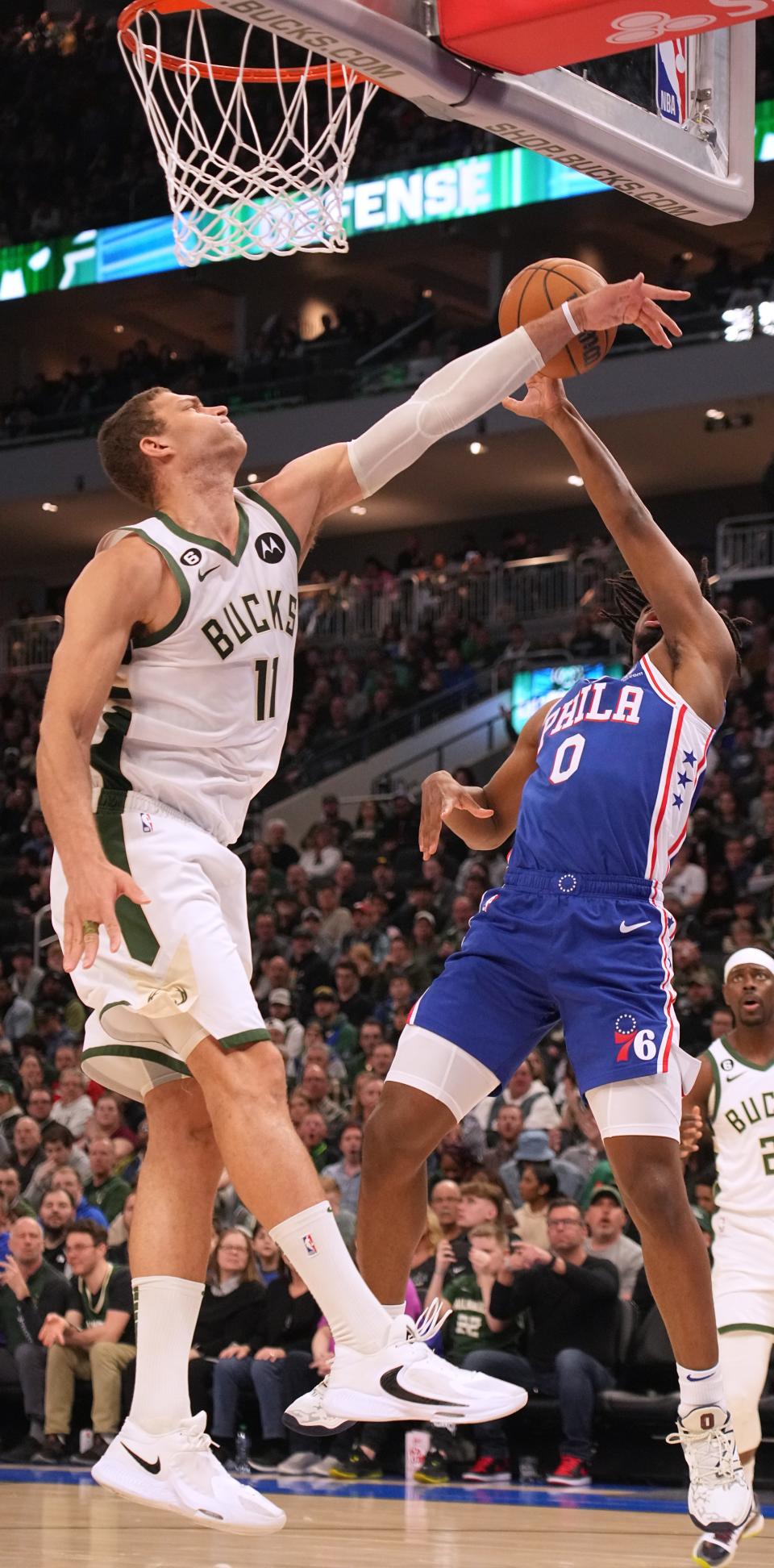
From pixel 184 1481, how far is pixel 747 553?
59.7 ft

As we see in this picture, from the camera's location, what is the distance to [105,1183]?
37.6 ft

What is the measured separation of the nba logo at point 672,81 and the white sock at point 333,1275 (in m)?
3.43

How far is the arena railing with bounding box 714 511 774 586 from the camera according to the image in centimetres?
1983

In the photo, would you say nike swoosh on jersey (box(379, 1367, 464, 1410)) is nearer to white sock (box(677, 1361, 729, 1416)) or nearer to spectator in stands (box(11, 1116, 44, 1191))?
white sock (box(677, 1361, 729, 1416))

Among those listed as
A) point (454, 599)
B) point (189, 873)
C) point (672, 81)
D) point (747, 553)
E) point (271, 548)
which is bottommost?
point (189, 873)

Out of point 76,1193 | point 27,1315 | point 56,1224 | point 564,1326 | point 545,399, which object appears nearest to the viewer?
point 545,399

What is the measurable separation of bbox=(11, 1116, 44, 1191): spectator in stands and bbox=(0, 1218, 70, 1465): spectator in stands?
171 centimetres

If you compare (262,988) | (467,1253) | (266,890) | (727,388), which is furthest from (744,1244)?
(727,388)

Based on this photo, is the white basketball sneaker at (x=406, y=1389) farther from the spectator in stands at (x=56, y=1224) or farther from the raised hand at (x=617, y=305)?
the spectator in stands at (x=56, y=1224)

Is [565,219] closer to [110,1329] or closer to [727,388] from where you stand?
[727,388]

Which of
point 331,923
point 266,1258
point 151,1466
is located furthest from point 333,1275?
point 331,923

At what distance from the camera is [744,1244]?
24.7 ft

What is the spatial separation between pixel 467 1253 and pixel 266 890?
324 inches

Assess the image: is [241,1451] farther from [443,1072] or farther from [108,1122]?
[443,1072]
